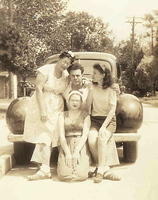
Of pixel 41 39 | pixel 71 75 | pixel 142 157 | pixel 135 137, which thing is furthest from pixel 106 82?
pixel 41 39

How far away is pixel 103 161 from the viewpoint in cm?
581

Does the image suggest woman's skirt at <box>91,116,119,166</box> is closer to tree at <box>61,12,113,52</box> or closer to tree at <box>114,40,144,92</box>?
tree at <box>61,12,113,52</box>

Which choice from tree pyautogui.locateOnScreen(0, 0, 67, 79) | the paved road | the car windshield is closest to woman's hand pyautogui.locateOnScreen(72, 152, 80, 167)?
the paved road

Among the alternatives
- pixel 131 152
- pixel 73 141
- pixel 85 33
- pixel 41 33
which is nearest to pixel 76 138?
pixel 73 141

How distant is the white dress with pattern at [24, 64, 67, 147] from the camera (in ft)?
19.6

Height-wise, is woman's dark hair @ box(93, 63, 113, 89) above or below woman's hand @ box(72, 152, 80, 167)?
above

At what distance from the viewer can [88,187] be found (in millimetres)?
5375

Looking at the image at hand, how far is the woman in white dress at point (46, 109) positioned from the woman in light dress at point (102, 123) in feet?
1.13

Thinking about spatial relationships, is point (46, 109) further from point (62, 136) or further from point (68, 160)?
point (68, 160)

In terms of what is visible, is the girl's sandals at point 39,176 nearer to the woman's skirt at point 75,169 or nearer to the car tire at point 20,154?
the woman's skirt at point 75,169

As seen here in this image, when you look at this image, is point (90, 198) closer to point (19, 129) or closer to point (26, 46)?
point (19, 129)

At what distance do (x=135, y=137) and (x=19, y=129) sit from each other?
1.35 m

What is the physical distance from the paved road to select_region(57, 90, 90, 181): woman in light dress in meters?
0.12

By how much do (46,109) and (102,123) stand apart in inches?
24.8
